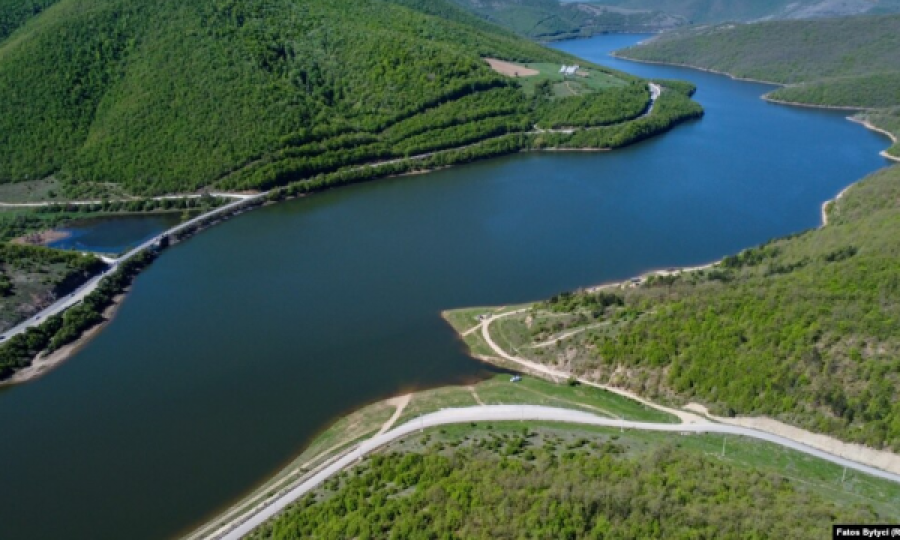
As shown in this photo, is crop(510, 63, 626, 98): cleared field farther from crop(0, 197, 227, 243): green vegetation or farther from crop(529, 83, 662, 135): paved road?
crop(0, 197, 227, 243): green vegetation

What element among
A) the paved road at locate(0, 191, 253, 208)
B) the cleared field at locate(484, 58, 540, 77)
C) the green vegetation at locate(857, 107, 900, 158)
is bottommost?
the paved road at locate(0, 191, 253, 208)

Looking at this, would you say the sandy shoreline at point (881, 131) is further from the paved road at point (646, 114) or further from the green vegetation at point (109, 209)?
the green vegetation at point (109, 209)

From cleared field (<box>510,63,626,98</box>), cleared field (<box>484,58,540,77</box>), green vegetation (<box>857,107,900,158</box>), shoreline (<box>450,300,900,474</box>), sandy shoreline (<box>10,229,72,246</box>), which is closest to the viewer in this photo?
shoreline (<box>450,300,900,474</box>)

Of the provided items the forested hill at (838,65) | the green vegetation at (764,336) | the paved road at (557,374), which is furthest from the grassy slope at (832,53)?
the paved road at (557,374)

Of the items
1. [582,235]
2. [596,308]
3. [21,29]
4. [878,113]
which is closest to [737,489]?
[596,308]

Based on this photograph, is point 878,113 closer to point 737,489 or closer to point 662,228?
point 662,228

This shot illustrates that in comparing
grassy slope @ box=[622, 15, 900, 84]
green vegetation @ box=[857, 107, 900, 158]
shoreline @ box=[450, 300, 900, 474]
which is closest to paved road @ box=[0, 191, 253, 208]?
shoreline @ box=[450, 300, 900, 474]
